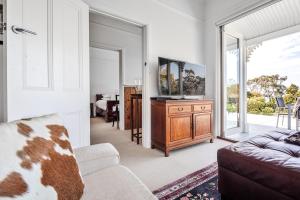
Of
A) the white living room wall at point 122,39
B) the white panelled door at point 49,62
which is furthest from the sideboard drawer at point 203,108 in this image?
the white living room wall at point 122,39

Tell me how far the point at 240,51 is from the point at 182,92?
78.9 inches

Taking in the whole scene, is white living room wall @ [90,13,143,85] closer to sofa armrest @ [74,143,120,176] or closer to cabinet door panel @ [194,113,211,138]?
cabinet door panel @ [194,113,211,138]

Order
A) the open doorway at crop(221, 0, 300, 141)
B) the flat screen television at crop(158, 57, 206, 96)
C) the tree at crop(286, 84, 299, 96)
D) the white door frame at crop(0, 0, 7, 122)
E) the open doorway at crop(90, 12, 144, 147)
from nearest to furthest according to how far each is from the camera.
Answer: the white door frame at crop(0, 0, 7, 122) → the flat screen television at crop(158, 57, 206, 96) → the open doorway at crop(221, 0, 300, 141) → the open doorway at crop(90, 12, 144, 147) → the tree at crop(286, 84, 299, 96)

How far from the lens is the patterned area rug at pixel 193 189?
1426 millimetres

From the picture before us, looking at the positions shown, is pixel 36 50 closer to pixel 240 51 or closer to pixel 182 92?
pixel 182 92

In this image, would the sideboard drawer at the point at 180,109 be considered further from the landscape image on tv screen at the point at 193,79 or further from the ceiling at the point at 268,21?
the ceiling at the point at 268,21

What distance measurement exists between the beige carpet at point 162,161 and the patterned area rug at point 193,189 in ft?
0.30

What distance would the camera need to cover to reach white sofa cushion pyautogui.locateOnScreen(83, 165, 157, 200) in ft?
2.38

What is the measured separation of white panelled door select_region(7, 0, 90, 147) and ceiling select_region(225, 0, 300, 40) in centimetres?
305

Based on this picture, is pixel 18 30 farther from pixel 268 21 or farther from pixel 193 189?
pixel 268 21

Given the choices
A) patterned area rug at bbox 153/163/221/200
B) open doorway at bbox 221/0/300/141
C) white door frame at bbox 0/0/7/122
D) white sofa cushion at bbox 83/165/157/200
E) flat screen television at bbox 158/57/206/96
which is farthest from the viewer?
open doorway at bbox 221/0/300/141

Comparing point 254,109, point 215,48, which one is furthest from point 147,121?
point 254,109

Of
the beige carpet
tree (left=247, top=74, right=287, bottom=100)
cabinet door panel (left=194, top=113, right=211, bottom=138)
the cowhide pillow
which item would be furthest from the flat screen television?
tree (left=247, top=74, right=287, bottom=100)

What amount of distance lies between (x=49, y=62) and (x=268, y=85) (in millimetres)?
7590
